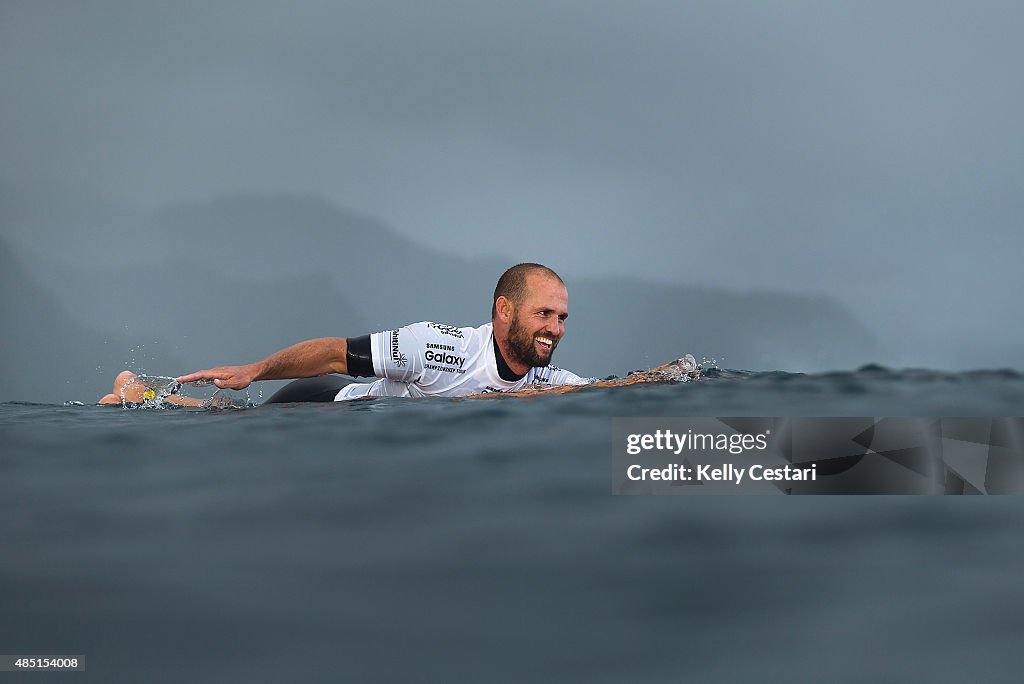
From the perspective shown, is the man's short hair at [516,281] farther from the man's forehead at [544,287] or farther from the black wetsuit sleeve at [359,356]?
the black wetsuit sleeve at [359,356]

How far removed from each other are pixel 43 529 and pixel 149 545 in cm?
61

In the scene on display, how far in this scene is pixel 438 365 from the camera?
7.93 metres

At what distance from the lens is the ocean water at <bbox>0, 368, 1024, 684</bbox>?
7.88 ft

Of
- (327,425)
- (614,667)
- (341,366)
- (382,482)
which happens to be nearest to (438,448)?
(382,482)

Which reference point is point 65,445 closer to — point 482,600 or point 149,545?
point 149,545

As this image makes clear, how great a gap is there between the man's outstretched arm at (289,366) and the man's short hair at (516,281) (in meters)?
1.61

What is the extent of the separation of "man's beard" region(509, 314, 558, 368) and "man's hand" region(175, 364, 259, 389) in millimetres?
2408

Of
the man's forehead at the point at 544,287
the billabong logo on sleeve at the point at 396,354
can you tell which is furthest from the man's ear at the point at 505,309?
the billabong logo on sleeve at the point at 396,354

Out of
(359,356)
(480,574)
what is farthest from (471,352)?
(480,574)

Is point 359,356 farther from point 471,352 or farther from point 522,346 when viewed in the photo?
point 522,346

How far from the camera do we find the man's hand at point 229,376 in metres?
6.70

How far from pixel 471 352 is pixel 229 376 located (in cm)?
233

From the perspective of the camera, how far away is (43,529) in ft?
11.6

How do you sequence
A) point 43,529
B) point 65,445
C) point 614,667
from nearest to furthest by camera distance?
1. point 614,667
2. point 43,529
3. point 65,445
